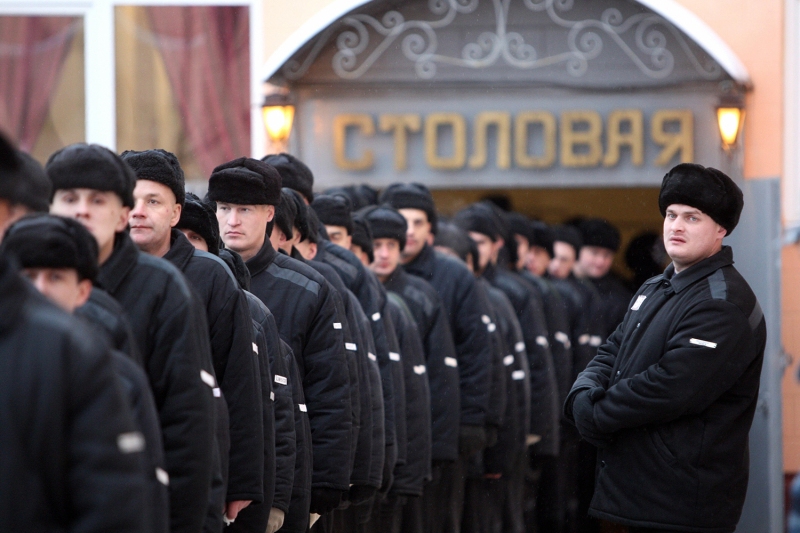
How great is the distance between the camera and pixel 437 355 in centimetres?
830

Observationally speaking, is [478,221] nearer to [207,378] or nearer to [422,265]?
[422,265]

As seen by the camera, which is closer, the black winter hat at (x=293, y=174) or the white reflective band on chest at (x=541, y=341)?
the black winter hat at (x=293, y=174)

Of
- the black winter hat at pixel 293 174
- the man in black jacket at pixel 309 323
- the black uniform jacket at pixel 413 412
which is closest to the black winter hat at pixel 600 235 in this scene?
the black uniform jacket at pixel 413 412

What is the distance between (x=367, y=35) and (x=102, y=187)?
7.34m

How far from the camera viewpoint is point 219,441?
167 inches

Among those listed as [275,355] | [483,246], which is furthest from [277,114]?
[275,355]

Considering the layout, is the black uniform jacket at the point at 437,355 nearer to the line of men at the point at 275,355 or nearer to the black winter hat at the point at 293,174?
the line of men at the point at 275,355

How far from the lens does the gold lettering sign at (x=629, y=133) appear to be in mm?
10922

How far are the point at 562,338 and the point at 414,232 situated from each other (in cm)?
272

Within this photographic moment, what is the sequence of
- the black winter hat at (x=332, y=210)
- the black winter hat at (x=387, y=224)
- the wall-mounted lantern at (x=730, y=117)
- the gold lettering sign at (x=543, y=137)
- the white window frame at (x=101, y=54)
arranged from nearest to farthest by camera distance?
1. the black winter hat at (x=332, y=210)
2. the black winter hat at (x=387, y=224)
3. the wall-mounted lantern at (x=730, y=117)
4. the gold lettering sign at (x=543, y=137)
5. the white window frame at (x=101, y=54)

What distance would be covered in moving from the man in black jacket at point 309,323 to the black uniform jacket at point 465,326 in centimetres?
294

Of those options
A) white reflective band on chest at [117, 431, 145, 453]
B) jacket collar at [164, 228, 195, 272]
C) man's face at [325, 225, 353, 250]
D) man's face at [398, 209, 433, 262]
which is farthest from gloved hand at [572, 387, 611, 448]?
man's face at [398, 209, 433, 262]

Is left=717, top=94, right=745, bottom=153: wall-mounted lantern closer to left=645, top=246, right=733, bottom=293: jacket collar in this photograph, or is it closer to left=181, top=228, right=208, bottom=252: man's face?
left=645, top=246, right=733, bottom=293: jacket collar

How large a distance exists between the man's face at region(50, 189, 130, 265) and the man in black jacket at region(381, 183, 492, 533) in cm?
496
